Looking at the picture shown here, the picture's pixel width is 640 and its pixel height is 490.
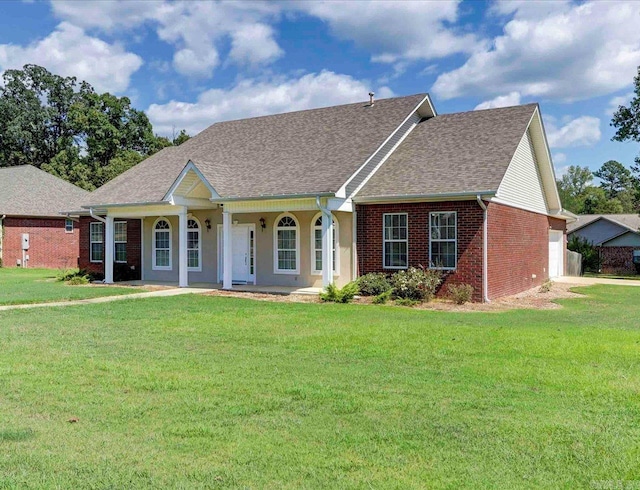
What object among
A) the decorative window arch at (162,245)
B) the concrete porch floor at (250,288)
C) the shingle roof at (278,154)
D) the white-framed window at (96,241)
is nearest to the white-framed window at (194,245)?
the concrete porch floor at (250,288)

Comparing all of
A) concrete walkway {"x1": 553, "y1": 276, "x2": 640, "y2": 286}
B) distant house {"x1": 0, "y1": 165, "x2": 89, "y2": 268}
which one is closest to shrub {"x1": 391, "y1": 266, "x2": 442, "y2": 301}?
concrete walkway {"x1": 553, "y1": 276, "x2": 640, "y2": 286}

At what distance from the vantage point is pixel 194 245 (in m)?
21.1

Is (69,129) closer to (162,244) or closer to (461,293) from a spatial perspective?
(162,244)

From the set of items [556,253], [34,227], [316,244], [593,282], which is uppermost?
[34,227]

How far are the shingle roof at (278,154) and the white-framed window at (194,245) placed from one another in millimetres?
1666

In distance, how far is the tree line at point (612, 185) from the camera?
3359cm

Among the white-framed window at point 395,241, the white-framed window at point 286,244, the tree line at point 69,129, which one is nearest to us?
the white-framed window at point 395,241

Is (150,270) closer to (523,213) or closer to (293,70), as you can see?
(293,70)

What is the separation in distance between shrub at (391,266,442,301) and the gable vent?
10.2 feet

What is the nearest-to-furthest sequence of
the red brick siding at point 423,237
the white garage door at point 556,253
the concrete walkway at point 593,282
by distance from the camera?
1. the red brick siding at point 423,237
2. the concrete walkway at point 593,282
3. the white garage door at point 556,253

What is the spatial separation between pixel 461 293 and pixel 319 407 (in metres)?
10.5

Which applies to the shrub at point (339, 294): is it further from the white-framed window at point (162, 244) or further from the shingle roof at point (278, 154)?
the white-framed window at point (162, 244)

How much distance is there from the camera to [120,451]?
4508mm

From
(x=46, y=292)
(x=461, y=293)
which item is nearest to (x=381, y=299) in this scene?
(x=461, y=293)
